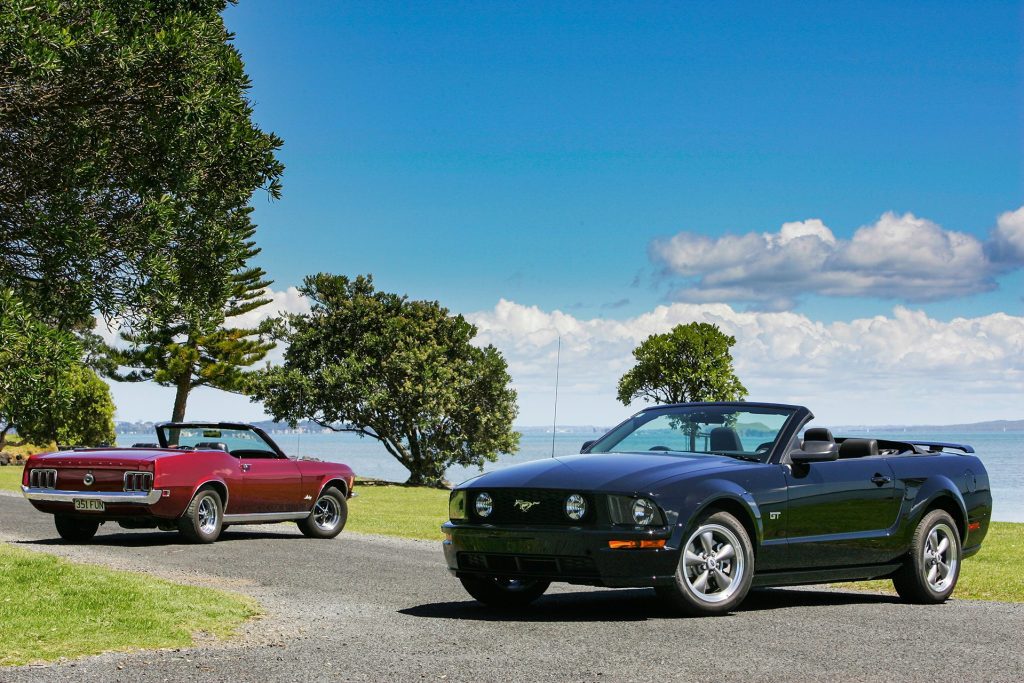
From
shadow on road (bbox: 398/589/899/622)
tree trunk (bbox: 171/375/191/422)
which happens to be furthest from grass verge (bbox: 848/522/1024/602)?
tree trunk (bbox: 171/375/191/422)

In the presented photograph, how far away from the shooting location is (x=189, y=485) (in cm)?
1447

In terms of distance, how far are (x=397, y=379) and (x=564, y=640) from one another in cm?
4016

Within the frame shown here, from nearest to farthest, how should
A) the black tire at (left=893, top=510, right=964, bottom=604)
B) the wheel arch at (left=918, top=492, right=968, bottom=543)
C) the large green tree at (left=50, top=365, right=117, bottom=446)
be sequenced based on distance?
the black tire at (left=893, top=510, right=964, bottom=604) → the wheel arch at (left=918, top=492, right=968, bottom=543) → the large green tree at (left=50, top=365, right=117, bottom=446)

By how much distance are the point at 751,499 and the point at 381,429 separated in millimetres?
40405

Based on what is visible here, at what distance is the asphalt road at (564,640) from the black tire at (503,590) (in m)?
0.13

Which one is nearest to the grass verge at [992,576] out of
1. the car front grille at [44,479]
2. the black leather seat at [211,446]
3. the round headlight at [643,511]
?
the round headlight at [643,511]

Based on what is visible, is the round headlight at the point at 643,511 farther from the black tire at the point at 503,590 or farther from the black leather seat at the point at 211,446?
the black leather seat at the point at 211,446

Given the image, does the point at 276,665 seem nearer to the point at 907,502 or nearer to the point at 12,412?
the point at 907,502

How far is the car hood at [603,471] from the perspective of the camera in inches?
322

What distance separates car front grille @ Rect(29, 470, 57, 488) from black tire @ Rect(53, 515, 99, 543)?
0.59 metres

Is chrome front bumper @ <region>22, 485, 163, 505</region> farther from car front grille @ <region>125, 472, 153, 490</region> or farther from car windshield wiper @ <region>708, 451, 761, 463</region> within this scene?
car windshield wiper @ <region>708, 451, 761, 463</region>

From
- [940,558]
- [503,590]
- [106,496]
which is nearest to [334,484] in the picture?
[106,496]

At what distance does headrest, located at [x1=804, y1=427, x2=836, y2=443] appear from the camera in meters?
9.16

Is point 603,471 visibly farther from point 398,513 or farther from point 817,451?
point 398,513
